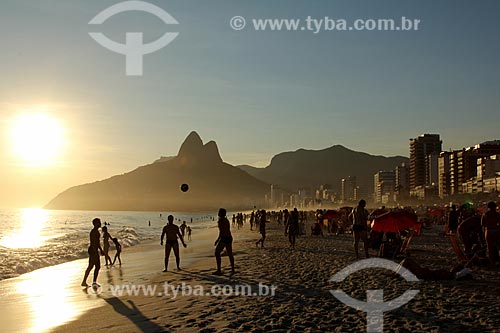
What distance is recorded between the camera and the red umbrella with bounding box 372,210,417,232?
13.6 m

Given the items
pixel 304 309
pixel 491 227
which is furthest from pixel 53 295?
pixel 491 227

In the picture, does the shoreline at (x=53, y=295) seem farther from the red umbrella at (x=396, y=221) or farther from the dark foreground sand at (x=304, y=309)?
the red umbrella at (x=396, y=221)

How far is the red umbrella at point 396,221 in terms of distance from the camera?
13.6 meters

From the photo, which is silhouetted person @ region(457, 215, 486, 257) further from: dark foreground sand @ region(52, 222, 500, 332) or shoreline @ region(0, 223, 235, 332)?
shoreline @ region(0, 223, 235, 332)

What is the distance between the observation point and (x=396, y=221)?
13672 millimetres

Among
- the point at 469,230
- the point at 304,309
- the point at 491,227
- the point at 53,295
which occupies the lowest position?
the point at 53,295

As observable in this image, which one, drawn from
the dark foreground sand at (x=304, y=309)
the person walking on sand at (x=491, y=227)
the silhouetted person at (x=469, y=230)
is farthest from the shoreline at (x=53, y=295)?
the person walking on sand at (x=491, y=227)

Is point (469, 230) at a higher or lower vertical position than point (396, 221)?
lower

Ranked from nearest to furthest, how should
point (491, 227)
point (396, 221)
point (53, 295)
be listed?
point (491, 227)
point (53, 295)
point (396, 221)

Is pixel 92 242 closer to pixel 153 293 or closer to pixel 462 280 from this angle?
pixel 153 293

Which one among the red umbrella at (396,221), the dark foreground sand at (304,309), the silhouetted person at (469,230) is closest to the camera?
the dark foreground sand at (304,309)

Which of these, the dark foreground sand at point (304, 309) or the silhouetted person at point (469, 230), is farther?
the silhouetted person at point (469, 230)

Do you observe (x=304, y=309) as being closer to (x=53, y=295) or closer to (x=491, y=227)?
(x=491, y=227)

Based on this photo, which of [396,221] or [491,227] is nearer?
[491,227]
